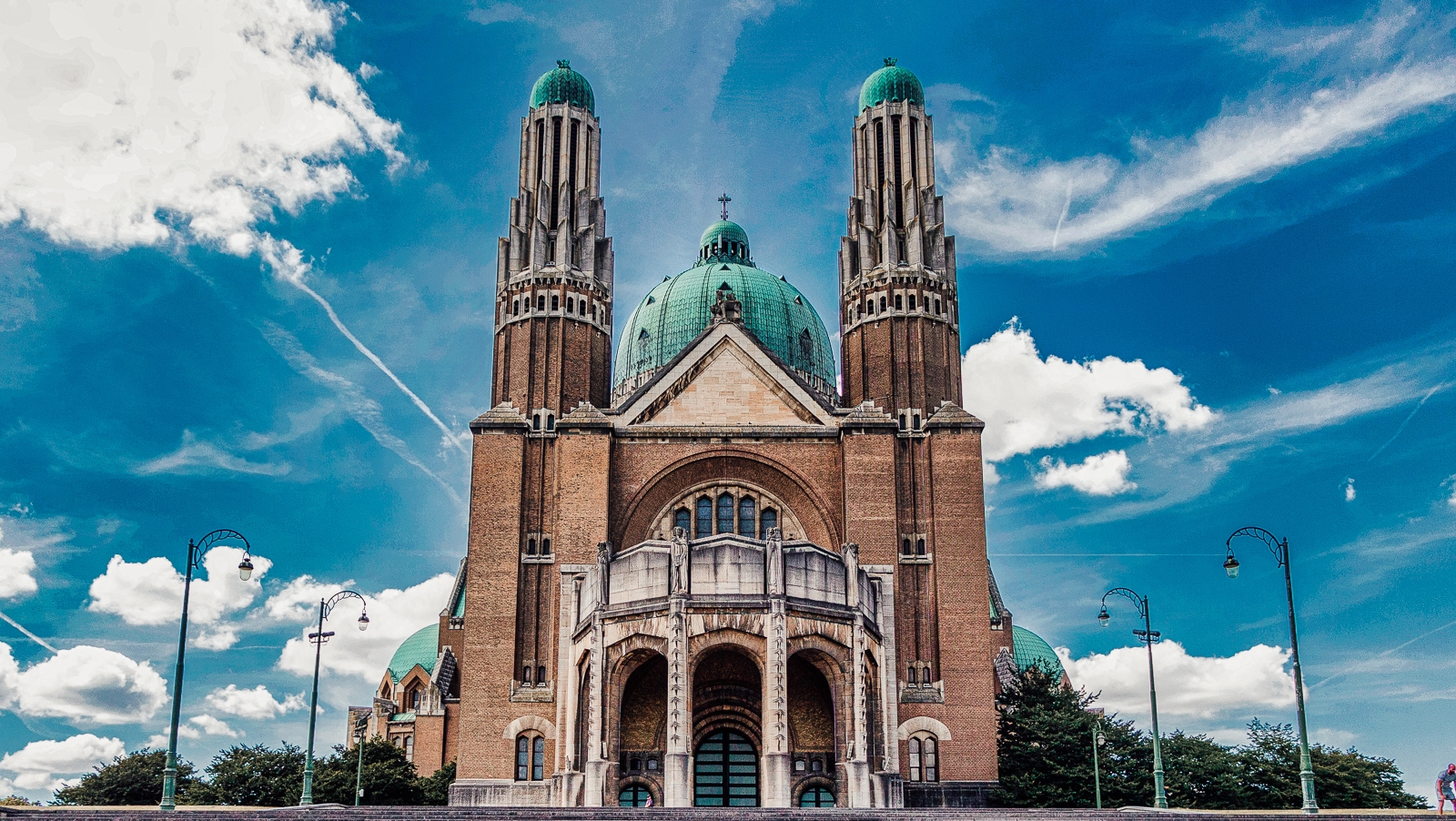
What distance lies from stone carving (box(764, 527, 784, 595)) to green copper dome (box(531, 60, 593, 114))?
26047 mm

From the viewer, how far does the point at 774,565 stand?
38.5 m

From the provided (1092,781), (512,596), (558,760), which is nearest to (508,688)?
(512,596)

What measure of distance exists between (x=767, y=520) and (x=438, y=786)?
17.3 metres

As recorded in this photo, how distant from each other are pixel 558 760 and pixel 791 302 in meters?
34.1

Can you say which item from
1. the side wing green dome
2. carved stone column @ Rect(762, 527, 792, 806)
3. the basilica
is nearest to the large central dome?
the side wing green dome

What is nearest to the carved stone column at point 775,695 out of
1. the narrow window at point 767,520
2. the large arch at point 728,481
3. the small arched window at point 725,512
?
the large arch at point 728,481

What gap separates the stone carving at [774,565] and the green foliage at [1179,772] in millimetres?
13127

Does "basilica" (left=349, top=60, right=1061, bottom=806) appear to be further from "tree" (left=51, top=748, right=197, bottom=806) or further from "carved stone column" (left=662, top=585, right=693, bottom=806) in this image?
"tree" (left=51, top=748, right=197, bottom=806)

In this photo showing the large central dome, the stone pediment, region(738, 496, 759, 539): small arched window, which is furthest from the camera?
the large central dome

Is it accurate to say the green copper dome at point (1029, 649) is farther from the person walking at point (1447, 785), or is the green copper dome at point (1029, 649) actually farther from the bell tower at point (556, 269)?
the person walking at point (1447, 785)

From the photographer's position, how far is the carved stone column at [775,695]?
3647 centimetres

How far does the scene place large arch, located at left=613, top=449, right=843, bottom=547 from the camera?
49.3 meters

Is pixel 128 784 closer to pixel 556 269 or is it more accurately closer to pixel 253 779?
pixel 253 779

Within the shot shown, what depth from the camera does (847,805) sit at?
37.8 meters
